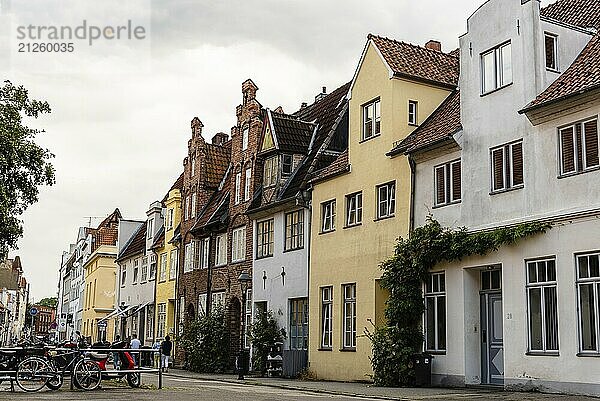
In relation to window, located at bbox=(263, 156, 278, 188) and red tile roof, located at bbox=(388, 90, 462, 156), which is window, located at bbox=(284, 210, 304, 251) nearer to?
window, located at bbox=(263, 156, 278, 188)

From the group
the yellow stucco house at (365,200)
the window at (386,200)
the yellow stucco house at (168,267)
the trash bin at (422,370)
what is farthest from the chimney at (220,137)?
the trash bin at (422,370)

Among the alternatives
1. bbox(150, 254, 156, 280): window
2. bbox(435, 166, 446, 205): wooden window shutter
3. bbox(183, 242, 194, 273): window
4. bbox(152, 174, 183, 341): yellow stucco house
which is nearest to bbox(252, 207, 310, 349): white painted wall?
bbox(435, 166, 446, 205): wooden window shutter

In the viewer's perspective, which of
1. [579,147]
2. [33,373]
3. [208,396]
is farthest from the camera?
[33,373]

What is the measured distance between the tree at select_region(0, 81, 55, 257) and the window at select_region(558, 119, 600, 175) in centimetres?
1303

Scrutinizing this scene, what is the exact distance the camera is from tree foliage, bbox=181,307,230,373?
36938mm

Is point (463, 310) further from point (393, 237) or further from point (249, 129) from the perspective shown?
point (249, 129)

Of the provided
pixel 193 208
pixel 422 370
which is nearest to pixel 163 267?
pixel 193 208

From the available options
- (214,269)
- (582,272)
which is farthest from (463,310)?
(214,269)

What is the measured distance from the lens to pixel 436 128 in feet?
83.4

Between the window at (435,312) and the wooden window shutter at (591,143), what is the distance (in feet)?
20.0

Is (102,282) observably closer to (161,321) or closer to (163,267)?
(163,267)

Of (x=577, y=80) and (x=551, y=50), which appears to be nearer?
(x=577, y=80)

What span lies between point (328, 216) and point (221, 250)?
1094 cm

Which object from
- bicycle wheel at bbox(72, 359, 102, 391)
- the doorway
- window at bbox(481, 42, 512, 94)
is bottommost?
bicycle wheel at bbox(72, 359, 102, 391)
